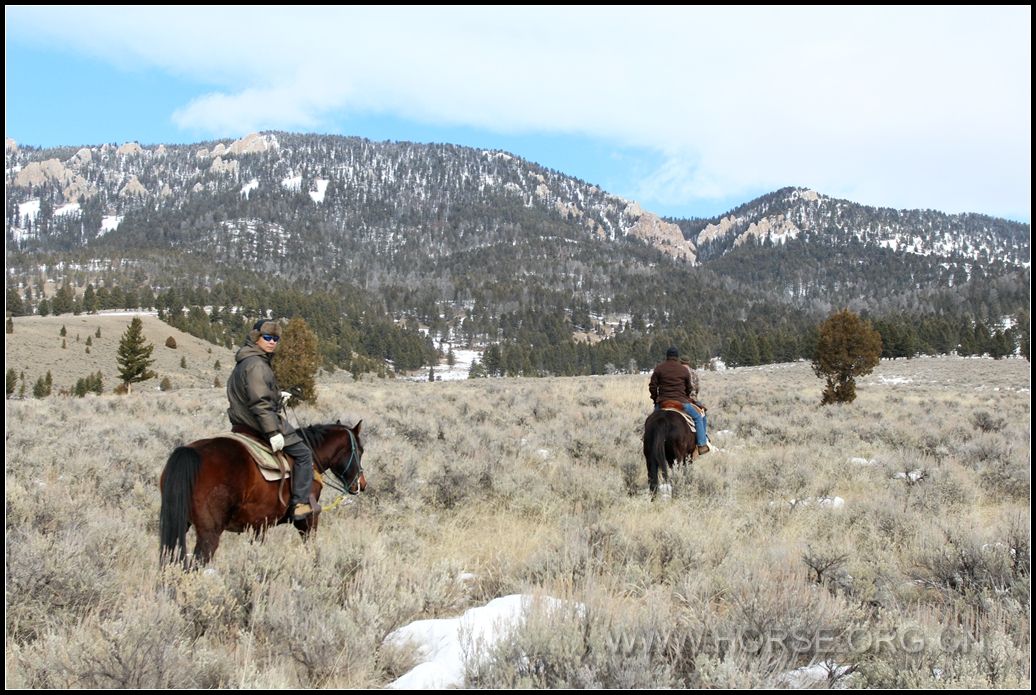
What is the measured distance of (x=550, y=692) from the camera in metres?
2.66

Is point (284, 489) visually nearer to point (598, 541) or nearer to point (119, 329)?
point (598, 541)

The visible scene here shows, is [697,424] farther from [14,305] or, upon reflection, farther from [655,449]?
[14,305]

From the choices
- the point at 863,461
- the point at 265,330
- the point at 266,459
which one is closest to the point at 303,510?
the point at 266,459

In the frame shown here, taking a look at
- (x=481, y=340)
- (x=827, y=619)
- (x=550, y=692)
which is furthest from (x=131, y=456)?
(x=481, y=340)

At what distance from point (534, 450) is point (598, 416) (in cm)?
481

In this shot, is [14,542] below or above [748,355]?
below

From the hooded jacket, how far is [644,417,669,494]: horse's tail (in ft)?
16.9

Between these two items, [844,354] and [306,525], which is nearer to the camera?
[306,525]

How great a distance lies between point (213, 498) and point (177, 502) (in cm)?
28

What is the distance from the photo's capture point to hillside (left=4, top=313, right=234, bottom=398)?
70.8 m

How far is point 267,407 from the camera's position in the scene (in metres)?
5.09

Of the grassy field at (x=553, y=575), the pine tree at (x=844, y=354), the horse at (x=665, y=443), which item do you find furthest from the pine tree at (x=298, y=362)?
the pine tree at (x=844, y=354)

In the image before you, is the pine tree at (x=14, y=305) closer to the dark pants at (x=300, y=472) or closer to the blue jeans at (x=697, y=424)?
the dark pants at (x=300, y=472)

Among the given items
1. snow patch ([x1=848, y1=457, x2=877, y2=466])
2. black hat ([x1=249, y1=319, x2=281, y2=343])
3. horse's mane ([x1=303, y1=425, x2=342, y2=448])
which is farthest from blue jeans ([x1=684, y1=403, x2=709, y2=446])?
black hat ([x1=249, y1=319, x2=281, y2=343])
